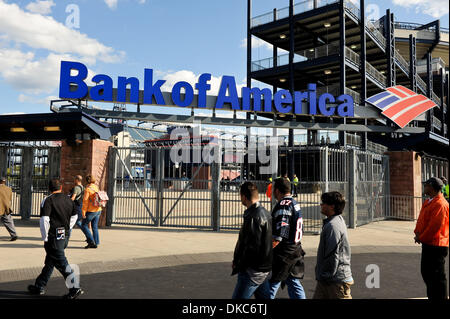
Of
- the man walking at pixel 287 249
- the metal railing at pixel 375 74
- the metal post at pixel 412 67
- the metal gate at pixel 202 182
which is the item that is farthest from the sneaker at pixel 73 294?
the metal post at pixel 412 67

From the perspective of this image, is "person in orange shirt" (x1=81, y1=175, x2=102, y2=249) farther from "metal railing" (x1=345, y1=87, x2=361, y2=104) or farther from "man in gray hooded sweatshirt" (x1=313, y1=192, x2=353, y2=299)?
"metal railing" (x1=345, y1=87, x2=361, y2=104)

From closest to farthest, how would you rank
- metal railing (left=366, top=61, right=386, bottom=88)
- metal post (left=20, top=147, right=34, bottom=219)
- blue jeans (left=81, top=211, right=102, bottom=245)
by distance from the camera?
blue jeans (left=81, top=211, right=102, bottom=245) → metal post (left=20, top=147, right=34, bottom=219) → metal railing (left=366, top=61, right=386, bottom=88)

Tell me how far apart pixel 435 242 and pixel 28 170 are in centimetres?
1304

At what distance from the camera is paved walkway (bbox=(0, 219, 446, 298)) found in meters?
6.56

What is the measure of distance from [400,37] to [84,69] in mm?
50811

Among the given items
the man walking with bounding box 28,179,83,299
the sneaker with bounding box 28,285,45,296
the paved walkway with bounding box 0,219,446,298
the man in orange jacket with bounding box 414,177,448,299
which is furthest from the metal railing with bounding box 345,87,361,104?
the sneaker with bounding box 28,285,45,296

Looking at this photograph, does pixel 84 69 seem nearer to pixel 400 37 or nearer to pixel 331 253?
pixel 331 253

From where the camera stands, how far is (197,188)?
460 inches

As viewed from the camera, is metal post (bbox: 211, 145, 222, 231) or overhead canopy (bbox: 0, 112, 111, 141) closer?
overhead canopy (bbox: 0, 112, 111, 141)

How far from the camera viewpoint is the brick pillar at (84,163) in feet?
38.3

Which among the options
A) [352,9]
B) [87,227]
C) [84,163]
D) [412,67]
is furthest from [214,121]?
[412,67]

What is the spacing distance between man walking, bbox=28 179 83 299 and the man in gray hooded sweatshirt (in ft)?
11.5

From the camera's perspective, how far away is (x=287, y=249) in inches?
157
